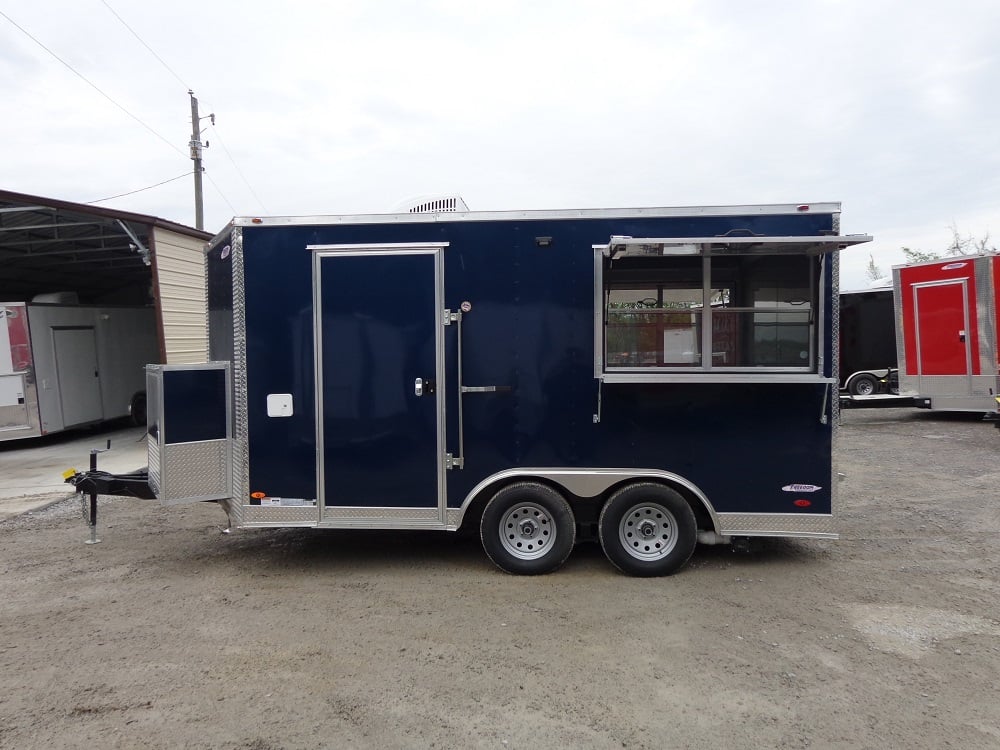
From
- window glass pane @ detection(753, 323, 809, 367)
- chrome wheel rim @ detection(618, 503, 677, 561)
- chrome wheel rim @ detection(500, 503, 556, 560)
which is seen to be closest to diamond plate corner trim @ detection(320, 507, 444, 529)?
chrome wheel rim @ detection(500, 503, 556, 560)

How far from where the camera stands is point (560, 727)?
121 inches

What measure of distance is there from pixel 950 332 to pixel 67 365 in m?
15.4

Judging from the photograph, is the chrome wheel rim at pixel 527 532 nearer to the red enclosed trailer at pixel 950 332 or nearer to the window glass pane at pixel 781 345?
the window glass pane at pixel 781 345

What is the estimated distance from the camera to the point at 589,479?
4852 mm

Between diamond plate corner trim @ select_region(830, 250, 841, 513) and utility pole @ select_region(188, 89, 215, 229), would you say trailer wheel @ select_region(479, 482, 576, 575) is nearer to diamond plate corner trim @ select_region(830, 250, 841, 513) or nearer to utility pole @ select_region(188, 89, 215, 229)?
diamond plate corner trim @ select_region(830, 250, 841, 513)

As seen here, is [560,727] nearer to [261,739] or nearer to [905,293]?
[261,739]

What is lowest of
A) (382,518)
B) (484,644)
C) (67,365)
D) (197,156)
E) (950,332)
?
(484,644)

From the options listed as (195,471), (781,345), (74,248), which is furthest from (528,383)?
(74,248)

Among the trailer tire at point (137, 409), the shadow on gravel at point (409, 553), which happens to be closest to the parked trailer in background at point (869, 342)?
the shadow on gravel at point (409, 553)

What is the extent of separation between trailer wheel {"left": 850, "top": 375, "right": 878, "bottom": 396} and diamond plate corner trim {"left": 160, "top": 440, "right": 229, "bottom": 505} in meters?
13.9

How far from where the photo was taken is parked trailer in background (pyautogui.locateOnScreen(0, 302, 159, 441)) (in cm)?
1087

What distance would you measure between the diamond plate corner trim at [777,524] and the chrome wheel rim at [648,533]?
384 millimetres

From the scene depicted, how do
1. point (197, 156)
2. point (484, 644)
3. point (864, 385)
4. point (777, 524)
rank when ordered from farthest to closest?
point (197, 156) < point (864, 385) < point (777, 524) < point (484, 644)

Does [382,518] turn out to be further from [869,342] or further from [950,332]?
[869,342]
